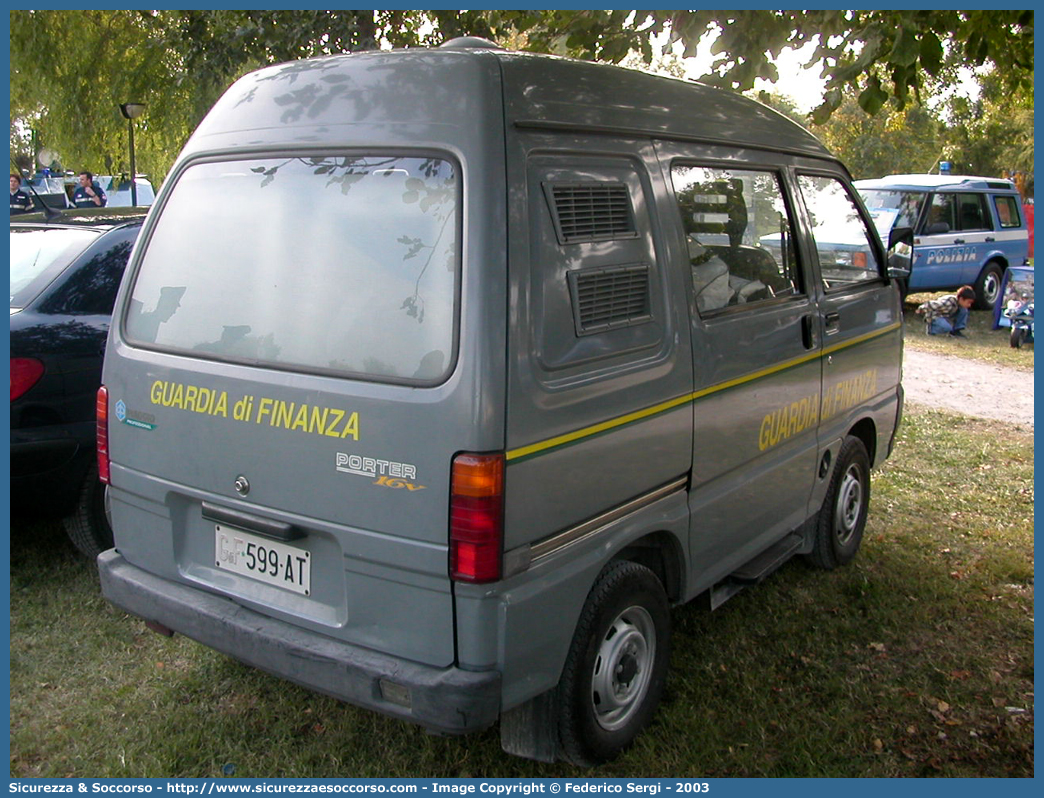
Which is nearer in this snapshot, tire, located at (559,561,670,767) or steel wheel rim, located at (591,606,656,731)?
tire, located at (559,561,670,767)

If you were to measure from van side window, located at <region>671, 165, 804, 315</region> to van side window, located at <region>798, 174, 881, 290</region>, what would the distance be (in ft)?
1.08

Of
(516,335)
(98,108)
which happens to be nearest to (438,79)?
(516,335)

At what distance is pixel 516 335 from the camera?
2598 mm

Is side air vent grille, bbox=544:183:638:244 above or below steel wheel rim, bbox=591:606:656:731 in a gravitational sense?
above

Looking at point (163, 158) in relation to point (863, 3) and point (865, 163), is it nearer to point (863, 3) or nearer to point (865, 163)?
point (863, 3)

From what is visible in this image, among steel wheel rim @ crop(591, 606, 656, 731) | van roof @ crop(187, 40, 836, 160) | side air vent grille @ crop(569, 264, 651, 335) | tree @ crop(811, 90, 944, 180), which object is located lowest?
steel wheel rim @ crop(591, 606, 656, 731)

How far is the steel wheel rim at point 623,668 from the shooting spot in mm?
3131

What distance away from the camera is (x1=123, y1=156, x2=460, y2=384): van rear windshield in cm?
264

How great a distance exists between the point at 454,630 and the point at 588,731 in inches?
29.4

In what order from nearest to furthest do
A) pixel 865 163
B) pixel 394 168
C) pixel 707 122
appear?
pixel 394 168 < pixel 707 122 < pixel 865 163

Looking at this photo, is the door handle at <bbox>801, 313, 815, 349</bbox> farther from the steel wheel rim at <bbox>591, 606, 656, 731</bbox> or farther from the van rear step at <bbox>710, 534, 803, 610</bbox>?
the steel wheel rim at <bbox>591, 606, 656, 731</bbox>

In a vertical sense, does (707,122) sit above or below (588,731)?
above

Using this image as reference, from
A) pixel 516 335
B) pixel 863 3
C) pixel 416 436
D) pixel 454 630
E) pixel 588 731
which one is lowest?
pixel 588 731

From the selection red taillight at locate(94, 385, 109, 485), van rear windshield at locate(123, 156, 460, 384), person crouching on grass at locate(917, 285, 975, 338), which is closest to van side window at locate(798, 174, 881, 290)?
van rear windshield at locate(123, 156, 460, 384)
